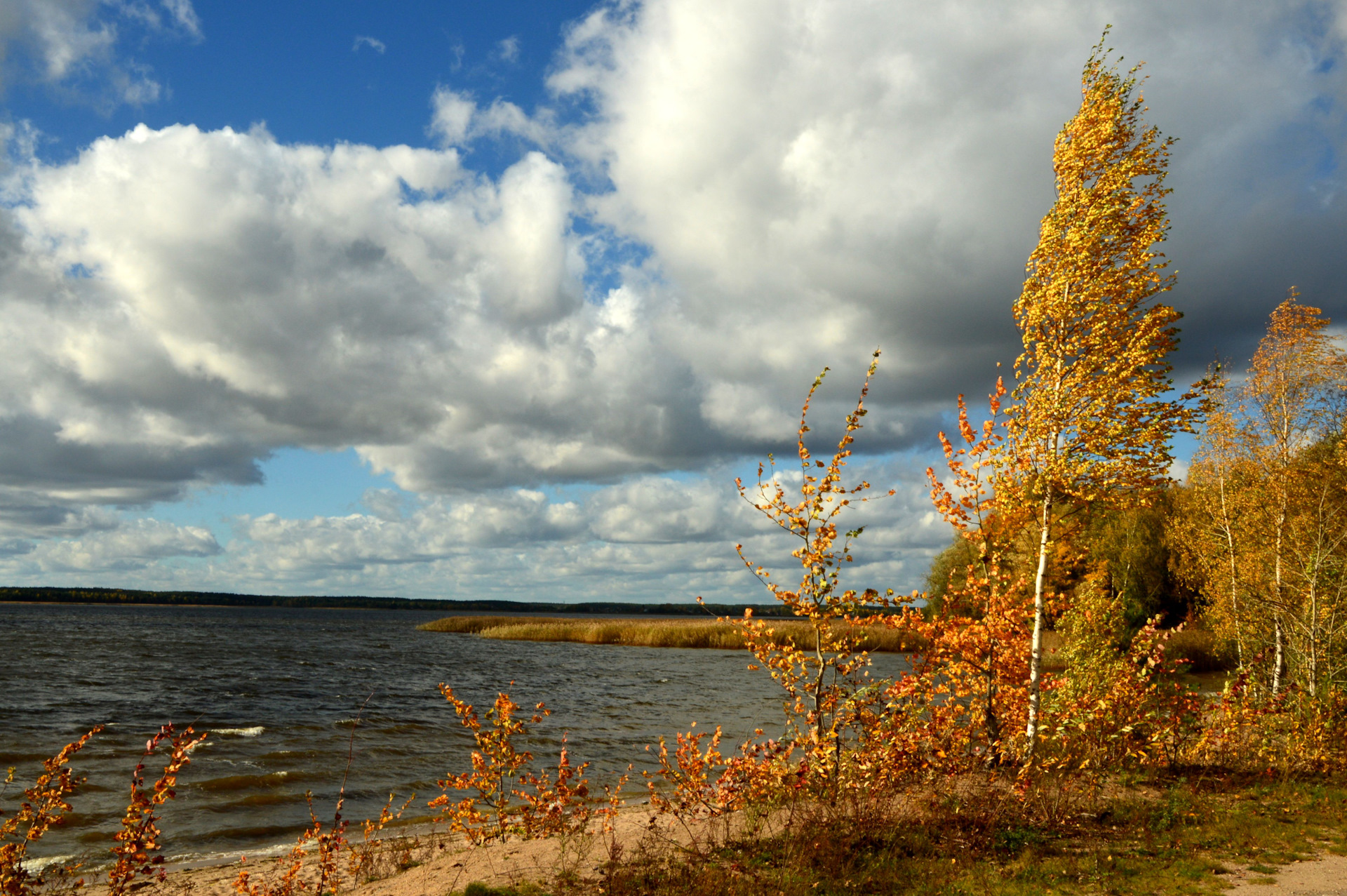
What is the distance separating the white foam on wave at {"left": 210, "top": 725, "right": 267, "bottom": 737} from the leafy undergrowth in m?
19.6

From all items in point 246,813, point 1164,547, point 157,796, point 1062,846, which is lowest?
point 246,813

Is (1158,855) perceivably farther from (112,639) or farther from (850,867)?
(112,639)

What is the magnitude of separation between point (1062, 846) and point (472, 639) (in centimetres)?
7922

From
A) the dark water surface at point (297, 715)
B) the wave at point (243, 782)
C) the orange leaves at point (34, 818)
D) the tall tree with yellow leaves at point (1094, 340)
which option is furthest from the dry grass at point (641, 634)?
the orange leaves at point (34, 818)

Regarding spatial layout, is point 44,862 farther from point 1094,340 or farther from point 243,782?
point 1094,340

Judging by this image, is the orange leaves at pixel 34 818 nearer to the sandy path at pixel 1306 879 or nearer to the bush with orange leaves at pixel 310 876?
the bush with orange leaves at pixel 310 876

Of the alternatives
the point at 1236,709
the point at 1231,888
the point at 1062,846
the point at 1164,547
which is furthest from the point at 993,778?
the point at 1164,547

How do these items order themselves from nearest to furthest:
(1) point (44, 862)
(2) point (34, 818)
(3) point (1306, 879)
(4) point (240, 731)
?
(2) point (34, 818), (3) point (1306, 879), (1) point (44, 862), (4) point (240, 731)

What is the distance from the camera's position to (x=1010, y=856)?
8.59 meters

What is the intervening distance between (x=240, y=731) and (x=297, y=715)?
12.4 ft

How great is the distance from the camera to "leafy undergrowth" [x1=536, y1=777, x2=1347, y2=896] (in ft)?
25.3

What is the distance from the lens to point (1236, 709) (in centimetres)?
1323

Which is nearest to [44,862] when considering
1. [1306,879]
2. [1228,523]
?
[1306,879]

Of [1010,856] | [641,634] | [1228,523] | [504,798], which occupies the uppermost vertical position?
[1228,523]
